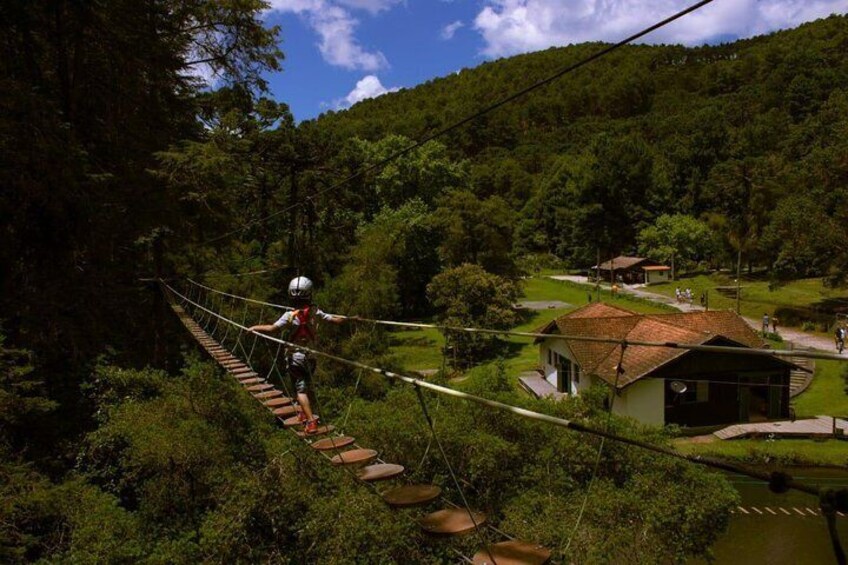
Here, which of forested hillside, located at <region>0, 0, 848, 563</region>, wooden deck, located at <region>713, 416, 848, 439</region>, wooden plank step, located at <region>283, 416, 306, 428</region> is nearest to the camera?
wooden plank step, located at <region>283, 416, 306, 428</region>

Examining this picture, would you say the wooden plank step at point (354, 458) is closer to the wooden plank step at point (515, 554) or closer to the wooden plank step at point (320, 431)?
the wooden plank step at point (320, 431)

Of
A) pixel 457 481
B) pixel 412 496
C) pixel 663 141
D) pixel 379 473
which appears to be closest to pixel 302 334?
pixel 379 473

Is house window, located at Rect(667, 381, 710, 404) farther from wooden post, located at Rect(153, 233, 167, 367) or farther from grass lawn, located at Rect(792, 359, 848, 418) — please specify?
wooden post, located at Rect(153, 233, 167, 367)

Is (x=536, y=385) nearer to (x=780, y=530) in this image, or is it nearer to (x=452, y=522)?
(x=780, y=530)

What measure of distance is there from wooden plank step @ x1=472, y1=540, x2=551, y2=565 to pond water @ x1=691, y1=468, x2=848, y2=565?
9.92 metres

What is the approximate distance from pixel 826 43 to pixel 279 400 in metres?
77.6

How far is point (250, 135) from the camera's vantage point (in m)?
16.2

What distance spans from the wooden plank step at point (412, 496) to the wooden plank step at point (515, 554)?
47 cm

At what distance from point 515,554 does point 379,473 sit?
1421 millimetres

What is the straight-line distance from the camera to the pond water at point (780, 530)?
12.1 meters

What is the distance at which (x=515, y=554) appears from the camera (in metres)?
3.06

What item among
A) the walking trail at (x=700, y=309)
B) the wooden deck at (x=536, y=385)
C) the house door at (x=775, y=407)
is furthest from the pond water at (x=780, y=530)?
the wooden deck at (x=536, y=385)

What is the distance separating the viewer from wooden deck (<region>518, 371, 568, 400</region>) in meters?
21.1

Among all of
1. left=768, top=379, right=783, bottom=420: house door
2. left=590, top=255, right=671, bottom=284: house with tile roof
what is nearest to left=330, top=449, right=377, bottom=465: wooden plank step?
left=768, top=379, right=783, bottom=420: house door
